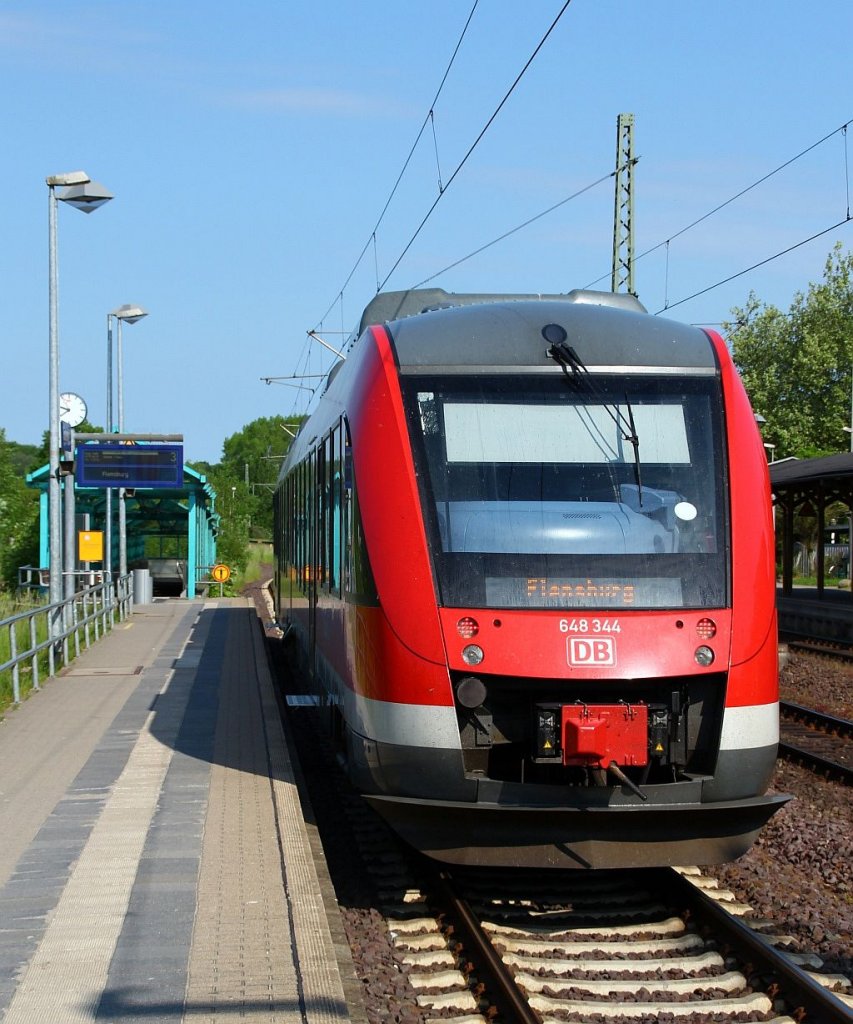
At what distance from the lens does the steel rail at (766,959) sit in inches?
213

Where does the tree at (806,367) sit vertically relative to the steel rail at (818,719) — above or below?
above

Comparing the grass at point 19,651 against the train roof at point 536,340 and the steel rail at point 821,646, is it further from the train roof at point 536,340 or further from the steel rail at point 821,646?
the steel rail at point 821,646

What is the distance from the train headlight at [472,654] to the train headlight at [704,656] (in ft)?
3.40

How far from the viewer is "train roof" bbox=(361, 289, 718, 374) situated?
7.39 metres

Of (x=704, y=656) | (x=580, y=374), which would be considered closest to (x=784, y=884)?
(x=704, y=656)

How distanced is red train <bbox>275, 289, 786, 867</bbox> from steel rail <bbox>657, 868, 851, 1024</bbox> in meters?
0.34

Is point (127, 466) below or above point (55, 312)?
below

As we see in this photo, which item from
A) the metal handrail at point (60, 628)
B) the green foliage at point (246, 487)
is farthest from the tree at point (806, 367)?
the metal handrail at point (60, 628)

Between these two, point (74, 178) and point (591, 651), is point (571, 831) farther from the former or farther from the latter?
point (74, 178)

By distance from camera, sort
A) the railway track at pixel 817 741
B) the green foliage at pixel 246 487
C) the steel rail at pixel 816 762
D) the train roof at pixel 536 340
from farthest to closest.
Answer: the green foliage at pixel 246 487, the railway track at pixel 817 741, the steel rail at pixel 816 762, the train roof at pixel 536 340

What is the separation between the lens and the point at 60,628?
675 inches

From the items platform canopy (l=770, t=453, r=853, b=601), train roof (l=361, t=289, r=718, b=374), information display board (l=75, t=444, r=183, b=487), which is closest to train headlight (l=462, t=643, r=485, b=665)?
train roof (l=361, t=289, r=718, b=374)

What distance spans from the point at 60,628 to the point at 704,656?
12094 millimetres

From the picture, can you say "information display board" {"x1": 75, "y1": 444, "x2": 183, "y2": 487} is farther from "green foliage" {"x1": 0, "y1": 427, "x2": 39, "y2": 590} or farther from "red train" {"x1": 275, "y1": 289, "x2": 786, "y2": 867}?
"red train" {"x1": 275, "y1": 289, "x2": 786, "y2": 867}
